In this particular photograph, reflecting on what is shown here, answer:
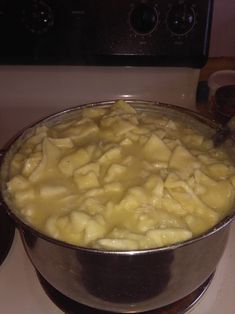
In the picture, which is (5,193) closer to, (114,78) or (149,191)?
(149,191)

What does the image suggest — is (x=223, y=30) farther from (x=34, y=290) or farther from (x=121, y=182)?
(x=34, y=290)

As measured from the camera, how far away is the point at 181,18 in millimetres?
981

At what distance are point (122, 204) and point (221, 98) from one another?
56 centimetres

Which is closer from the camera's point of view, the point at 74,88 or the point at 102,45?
the point at 102,45

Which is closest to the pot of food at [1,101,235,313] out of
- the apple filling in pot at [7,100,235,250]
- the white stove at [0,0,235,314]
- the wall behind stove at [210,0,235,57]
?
the apple filling in pot at [7,100,235,250]

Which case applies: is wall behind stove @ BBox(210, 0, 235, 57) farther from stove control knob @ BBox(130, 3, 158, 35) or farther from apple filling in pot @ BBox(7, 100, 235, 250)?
apple filling in pot @ BBox(7, 100, 235, 250)

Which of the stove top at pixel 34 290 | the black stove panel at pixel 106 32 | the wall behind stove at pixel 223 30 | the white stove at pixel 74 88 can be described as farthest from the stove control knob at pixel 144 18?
the stove top at pixel 34 290

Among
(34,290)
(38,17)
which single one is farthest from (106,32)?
(34,290)

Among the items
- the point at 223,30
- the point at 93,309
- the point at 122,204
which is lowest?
the point at 93,309

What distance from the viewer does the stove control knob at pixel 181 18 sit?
3.20 ft

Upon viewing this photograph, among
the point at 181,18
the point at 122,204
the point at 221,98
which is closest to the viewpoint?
the point at 122,204

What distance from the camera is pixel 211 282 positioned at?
2.67ft

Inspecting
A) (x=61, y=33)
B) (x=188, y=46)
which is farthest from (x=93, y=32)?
(x=188, y=46)

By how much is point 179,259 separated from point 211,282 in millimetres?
214
